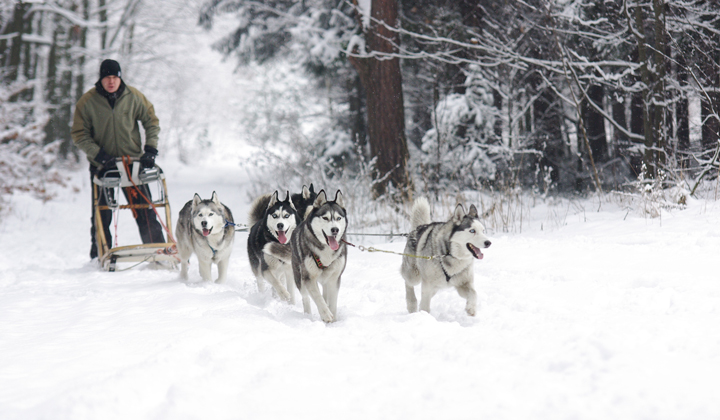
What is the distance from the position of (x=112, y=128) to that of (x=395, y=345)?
4524 mm

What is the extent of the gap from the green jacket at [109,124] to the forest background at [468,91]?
119 inches

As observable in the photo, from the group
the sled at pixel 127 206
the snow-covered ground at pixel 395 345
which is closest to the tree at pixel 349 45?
the sled at pixel 127 206

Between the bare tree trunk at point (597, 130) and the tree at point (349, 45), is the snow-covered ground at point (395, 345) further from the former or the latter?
the bare tree trunk at point (597, 130)

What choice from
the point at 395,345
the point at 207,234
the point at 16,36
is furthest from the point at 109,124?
the point at 16,36

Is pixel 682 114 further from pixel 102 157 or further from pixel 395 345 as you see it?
pixel 102 157

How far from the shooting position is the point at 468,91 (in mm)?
10469

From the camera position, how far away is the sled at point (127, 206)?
5.16 meters

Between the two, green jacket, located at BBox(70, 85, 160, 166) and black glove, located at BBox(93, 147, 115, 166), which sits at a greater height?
green jacket, located at BBox(70, 85, 160, 166)

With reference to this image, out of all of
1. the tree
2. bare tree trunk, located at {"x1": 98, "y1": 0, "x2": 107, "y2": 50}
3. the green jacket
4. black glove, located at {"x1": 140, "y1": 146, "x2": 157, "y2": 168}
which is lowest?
black glove, located at {"x1": 140, "y1": 146, "x2": 157, "y2": 168}

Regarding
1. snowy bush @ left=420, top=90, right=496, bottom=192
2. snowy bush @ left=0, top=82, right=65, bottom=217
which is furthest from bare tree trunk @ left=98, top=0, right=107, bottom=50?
snowy bush @ left=420, top=90, right=496, bottom=192

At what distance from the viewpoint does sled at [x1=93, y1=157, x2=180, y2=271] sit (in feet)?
16.9

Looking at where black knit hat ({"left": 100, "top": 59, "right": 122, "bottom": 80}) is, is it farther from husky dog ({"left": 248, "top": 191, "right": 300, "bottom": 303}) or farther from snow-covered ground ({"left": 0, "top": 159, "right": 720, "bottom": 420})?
husky dog ({"left": 248, "top": 191, "right": 300, "bottom": 303})

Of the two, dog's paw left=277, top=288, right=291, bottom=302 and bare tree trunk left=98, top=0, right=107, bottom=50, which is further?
bare tree trunk left=98, top=0, right=107, bottom=50

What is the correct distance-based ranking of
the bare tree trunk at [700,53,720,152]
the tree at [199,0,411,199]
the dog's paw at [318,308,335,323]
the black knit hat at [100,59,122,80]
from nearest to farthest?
the dog's paw at [318,308,335,323], the black knit hat at [100,59,122,80], the bare tree trunk at [700,53,720,152], the tree at [199,0,411,199]
